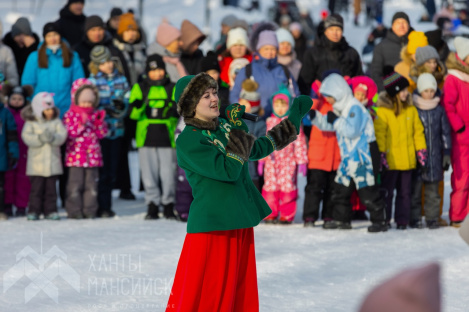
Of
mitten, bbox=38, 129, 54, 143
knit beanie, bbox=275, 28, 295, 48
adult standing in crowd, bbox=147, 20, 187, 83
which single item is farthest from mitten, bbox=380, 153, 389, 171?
mitten, bbox=38, 129, 54, 143

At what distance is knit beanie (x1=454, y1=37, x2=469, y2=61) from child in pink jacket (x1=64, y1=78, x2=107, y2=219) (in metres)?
3.72

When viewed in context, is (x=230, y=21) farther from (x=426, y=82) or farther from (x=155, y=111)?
(x=426, y=82)

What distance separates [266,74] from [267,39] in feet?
1.38

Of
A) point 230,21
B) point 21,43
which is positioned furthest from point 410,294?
point 230,21

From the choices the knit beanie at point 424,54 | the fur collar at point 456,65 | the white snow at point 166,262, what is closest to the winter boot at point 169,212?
the white snow at point 166,262

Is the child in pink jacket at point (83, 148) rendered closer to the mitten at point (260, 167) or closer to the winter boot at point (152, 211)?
the winter boot at point (152, 211)

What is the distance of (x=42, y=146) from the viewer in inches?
334

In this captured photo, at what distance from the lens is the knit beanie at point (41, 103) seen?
8453 millimetres

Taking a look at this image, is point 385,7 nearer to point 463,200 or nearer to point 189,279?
point 463,200

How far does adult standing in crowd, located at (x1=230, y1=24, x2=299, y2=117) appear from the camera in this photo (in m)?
8.84

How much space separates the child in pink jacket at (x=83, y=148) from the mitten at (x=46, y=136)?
0.22m

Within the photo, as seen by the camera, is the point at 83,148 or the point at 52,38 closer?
the point at 83,148

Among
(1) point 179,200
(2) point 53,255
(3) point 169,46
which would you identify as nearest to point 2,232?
(2) point 53,255

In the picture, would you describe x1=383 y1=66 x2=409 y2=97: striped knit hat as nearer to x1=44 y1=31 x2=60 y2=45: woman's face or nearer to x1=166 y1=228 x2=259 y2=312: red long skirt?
x1=44 y1=31 x2=60 y2=45: woman's face
